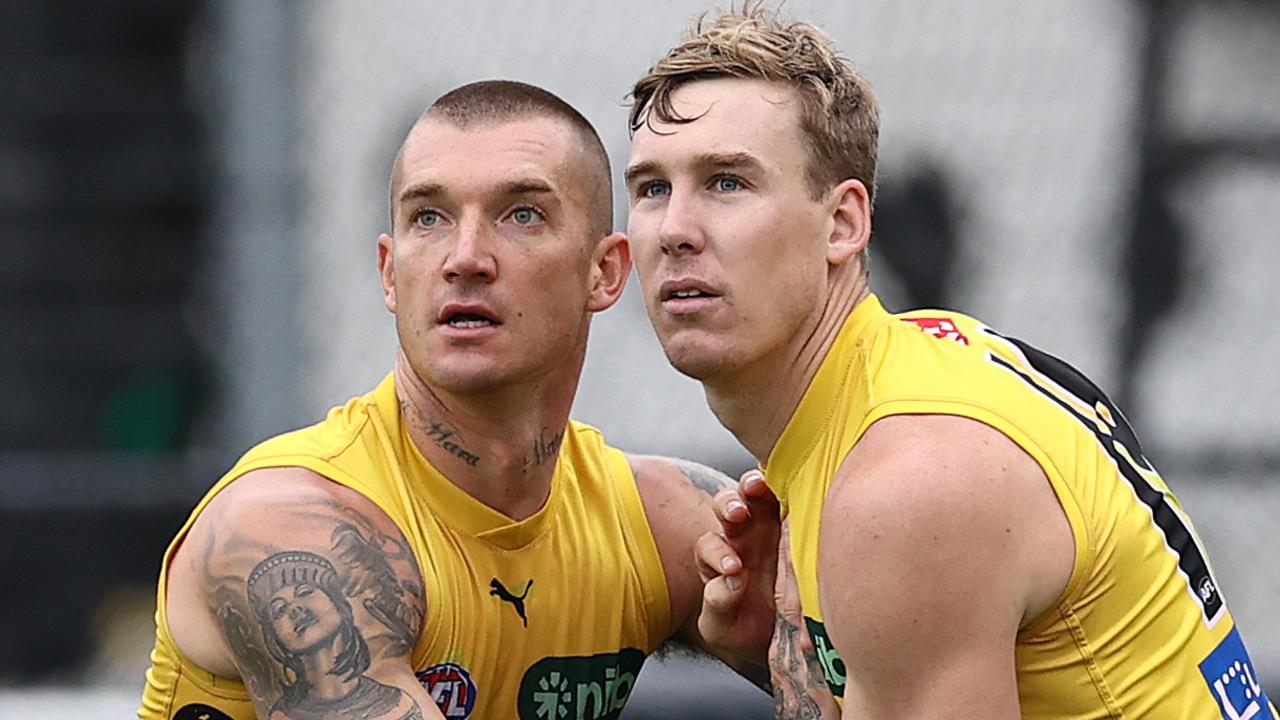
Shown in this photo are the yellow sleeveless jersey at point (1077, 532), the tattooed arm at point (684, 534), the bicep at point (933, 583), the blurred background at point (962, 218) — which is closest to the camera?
the bicep at point (933, 583)

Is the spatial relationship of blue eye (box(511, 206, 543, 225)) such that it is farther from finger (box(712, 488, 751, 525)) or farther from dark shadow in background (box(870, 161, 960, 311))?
dark shadow in background (box(870, 161, 960, 311))

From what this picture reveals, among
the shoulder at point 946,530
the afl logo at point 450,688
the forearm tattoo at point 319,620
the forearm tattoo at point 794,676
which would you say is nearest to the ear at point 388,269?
the forearm tattoo at point 319,620

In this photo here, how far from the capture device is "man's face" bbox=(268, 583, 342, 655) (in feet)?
11.4

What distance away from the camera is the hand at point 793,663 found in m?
3.51

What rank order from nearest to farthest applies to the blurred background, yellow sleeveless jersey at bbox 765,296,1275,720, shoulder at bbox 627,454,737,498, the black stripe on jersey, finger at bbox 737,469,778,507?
yellow sleeveless jersey at bbox 765,296,1275,720 → the black stripe on jersey → finger at bbox 737,469,778,507 → shoulder at bbox 627,454,737,498 → the blurred background

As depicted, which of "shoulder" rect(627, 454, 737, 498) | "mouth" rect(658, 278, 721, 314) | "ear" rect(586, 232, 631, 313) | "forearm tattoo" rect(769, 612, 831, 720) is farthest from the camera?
"shoulder" rect(627, 454, 737, 498)

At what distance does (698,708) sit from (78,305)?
3.64 m

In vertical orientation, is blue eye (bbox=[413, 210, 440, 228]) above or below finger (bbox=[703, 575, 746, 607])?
above

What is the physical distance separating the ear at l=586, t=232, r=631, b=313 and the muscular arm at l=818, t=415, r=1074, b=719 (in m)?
1.00

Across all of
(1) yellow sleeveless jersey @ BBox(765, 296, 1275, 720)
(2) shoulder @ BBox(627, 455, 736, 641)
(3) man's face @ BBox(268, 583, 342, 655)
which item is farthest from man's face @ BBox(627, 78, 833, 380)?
(2) shoulder @ BBox(627, 455, 736, 641)

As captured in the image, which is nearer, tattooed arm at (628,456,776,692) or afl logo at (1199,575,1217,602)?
afl logo at (1199,575,1217,602)

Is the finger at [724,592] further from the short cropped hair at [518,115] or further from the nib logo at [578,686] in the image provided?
the short cropped hair at [518,115]

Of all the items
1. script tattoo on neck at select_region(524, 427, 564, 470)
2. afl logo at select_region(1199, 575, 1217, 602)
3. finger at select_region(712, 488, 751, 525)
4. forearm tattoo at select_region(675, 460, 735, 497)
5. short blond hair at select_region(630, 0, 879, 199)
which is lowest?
forearm tattoo at select_region(675, 460, 735, 497)

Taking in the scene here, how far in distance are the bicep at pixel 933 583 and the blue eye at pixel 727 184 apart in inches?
24.0
